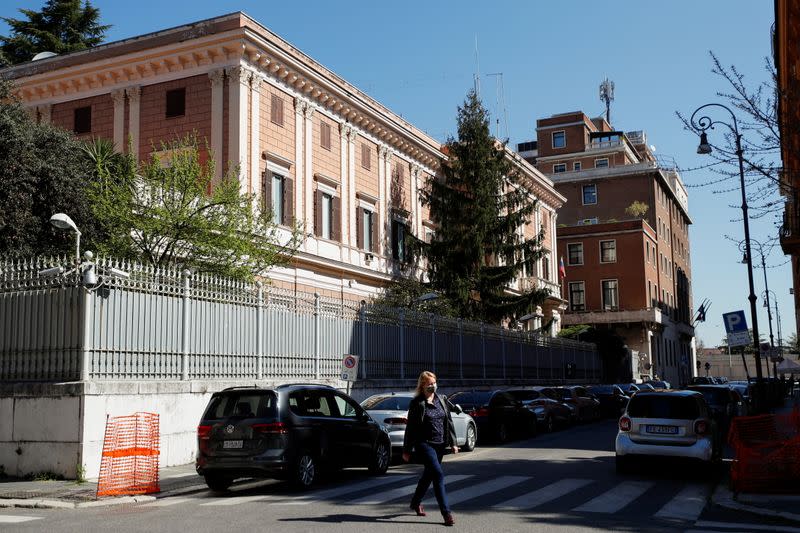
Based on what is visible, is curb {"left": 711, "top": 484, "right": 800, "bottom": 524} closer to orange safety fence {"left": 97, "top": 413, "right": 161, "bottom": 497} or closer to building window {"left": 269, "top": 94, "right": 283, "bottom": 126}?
orange safety fence {"left": 97, "top": 413, "right": 161, "bottom": 497}

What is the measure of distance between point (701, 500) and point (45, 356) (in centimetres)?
1149

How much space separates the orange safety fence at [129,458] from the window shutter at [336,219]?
2322 centimetres

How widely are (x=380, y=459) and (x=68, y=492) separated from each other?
532 centimetres

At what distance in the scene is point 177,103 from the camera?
34000 millimetres

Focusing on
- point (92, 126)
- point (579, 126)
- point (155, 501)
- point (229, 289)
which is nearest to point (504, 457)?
point (229, 289)

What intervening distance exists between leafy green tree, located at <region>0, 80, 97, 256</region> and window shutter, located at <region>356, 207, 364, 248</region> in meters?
16.4

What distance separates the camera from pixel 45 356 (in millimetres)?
15992

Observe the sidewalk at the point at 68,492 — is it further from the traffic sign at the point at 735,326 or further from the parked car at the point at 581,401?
the parked car at the point at 581,401

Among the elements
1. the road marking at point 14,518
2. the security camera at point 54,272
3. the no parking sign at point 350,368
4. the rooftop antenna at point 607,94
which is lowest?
the road marking at point 14,518

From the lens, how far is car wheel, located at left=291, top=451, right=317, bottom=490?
13.5 meters

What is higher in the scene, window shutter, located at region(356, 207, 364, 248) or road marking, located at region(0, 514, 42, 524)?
window shutter, located at region(356, 207, 364, 248)

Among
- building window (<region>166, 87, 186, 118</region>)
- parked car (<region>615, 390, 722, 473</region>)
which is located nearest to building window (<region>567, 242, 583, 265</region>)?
building window (<region>166, 87, 186, 118</region>)

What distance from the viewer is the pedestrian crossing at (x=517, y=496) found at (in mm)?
11852

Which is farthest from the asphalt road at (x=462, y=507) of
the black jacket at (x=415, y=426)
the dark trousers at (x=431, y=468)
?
the black jacket at (x=415, y=426)
